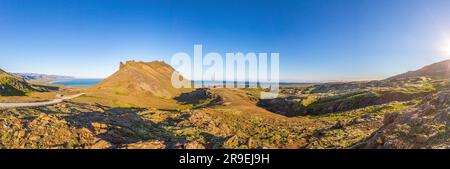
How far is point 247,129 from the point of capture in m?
52.4

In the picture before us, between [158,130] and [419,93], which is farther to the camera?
[419,93]

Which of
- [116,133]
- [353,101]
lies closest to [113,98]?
[116,133]

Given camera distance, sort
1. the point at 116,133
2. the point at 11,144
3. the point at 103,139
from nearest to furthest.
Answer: the point at 11,144 → the point at 103,139 → the point at 116,133
